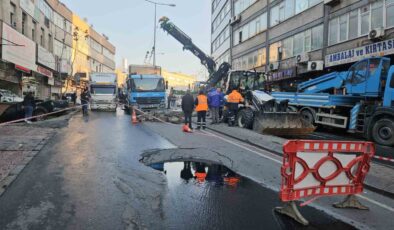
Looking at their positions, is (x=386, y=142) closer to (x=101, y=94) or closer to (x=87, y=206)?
(x=87, y=206)

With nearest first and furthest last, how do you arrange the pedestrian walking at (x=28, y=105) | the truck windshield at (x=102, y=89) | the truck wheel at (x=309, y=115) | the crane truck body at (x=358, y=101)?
the crane truck body at (x=358, y=101)
the truck wheel at (x=309, y=115)
the pedestrian walking at (x=28, y=105)
the truck windshield at (x=102, y=89)

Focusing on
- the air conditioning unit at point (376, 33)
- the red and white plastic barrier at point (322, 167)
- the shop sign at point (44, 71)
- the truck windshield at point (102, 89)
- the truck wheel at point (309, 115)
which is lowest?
the red and white plastic barrier at point (322, 167)

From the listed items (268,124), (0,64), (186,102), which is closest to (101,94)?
(0,64)

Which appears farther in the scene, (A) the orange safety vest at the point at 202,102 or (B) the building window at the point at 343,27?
(B) the building window at the point at 343,27

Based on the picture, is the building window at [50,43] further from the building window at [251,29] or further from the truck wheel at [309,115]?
the truck wheel at [309,115]

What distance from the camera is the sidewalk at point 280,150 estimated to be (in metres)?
7.40

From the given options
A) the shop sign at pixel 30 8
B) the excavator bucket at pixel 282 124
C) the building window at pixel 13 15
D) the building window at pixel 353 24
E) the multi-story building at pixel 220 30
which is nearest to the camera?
the excavator bucket at pixel 282 124

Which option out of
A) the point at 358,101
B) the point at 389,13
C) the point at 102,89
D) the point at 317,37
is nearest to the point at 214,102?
the point at 358,101

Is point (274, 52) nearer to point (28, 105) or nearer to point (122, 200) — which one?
point (28, 105)

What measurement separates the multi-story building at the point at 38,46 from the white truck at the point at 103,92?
561cm

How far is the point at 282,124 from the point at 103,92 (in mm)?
17533

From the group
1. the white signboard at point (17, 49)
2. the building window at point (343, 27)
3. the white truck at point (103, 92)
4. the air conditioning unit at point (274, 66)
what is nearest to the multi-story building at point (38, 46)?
the white signboard at point (17, 49)

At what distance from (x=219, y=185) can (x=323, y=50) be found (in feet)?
70.2

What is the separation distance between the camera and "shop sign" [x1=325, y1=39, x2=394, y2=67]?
2009cm
